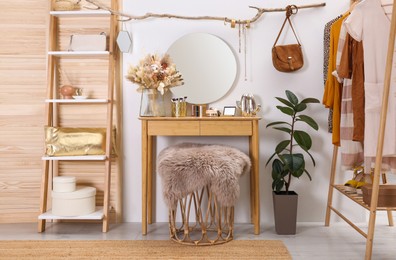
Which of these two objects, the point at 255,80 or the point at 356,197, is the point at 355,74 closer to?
the point at 356,197

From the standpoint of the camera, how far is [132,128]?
3.29m

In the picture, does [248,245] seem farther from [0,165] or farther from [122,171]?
[0,165]

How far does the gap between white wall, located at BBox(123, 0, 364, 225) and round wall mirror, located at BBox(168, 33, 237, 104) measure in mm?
64

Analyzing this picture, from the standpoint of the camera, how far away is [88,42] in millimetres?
3127

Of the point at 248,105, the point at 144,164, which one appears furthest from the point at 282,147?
the point at 144,164

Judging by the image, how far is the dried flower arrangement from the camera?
9.61ft

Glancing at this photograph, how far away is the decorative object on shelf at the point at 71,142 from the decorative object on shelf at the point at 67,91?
295 mm

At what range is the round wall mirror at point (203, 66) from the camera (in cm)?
325

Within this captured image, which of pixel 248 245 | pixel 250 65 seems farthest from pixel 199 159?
pixel 250 65

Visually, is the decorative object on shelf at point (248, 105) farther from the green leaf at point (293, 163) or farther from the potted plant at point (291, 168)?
the green leaf at point (293, 163)

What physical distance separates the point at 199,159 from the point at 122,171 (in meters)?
1.00

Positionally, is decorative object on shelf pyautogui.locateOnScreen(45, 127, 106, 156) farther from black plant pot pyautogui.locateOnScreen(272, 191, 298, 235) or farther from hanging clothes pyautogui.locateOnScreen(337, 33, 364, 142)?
hanging clothes pyautogui.locateOnScreen(337, 33, 364, 142)

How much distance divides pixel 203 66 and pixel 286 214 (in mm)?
1325

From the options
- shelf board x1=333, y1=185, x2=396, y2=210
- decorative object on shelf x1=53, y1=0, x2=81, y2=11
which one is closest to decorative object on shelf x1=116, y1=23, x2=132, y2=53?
decorative object on shelf x1=53, y1=0, x2=81, y2=11
